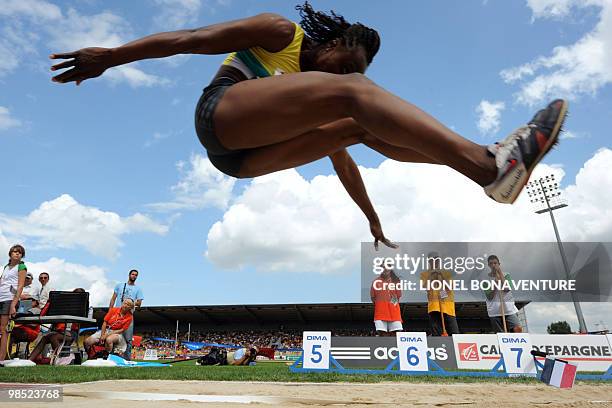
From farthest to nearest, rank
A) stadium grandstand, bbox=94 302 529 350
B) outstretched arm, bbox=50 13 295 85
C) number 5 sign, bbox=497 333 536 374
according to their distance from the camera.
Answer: stadium grandstand, bbox=94 302 529 350, number 5 sign, bbox=497 333 536 374, outstretched arm, bbox=50 13 295 85

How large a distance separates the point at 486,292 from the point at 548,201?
2588 cm

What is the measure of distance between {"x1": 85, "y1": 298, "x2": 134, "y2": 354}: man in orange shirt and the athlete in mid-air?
6.92 meters

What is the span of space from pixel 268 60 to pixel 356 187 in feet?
3.67

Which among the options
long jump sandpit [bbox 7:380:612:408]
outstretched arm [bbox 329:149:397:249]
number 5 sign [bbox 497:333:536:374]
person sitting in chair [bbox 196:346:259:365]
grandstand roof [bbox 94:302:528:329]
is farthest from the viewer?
grandstand roof [bbox 94:302:528:329]

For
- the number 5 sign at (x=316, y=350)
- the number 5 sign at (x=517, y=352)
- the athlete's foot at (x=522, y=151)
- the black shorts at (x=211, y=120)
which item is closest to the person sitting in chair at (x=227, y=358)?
the number 5 sign at (x=316, y=350)

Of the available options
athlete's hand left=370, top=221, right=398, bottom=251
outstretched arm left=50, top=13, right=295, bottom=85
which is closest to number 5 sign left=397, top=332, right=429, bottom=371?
athlete's hand left=370, top=221, right=398, bottom=251

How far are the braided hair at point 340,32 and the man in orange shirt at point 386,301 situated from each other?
20.5 feet

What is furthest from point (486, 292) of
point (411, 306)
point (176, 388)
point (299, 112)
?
point (411, 306)

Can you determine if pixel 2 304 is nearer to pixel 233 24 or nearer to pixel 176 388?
Answer: pixel 176 388

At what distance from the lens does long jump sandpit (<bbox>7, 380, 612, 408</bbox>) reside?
128 inches

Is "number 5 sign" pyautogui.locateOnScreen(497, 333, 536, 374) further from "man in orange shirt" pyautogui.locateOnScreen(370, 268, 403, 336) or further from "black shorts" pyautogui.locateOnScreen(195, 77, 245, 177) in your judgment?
"black shorts" pyautogui.locateOnScreen(195, 77, 245, 177)

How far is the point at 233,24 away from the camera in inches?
88.6

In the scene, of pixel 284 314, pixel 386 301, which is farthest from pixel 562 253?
pixel 386 301

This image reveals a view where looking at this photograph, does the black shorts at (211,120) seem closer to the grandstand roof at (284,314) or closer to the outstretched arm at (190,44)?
the outstretched arm at (190,44)
